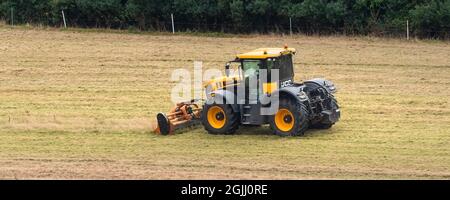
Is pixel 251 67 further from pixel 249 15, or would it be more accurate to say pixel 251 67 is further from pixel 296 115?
pixel 249 15

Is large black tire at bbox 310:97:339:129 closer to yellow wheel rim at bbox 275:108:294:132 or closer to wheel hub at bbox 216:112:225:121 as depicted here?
yellow wheel rim at bbox 275:108:294:132

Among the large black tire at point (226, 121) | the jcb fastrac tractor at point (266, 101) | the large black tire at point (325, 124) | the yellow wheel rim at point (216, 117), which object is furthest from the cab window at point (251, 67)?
the large black tire at point (325, 124)

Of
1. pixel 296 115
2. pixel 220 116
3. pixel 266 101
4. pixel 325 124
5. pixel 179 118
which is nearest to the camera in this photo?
pixel 296 115

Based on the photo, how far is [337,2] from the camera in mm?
38938

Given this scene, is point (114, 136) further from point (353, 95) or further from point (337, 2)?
point (337, 2)

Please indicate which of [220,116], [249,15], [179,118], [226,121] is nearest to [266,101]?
[226,121]

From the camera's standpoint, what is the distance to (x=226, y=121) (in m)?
21.2

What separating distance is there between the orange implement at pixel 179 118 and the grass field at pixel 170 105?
0.37 meters

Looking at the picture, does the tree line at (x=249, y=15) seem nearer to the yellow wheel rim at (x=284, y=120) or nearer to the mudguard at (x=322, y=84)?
the mudguard at (x=322, y=84)

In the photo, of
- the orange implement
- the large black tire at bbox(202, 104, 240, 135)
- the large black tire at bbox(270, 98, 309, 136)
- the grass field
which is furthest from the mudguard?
the orange implement

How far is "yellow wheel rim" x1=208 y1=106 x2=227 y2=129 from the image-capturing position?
21328 mm

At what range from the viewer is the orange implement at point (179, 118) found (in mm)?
21891

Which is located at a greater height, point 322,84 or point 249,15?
point 249,15

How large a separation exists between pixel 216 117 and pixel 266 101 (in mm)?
1349
